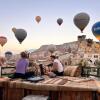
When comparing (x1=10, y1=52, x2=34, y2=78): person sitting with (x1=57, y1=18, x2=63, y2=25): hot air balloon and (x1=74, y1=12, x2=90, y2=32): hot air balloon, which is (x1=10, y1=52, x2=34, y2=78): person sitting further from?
(x1=57, y1=18, x2=63, y2=25): hot air balloon

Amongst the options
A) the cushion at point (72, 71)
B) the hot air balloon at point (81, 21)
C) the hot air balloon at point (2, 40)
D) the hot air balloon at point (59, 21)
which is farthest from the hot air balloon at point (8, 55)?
the cushion at point (72, 71)

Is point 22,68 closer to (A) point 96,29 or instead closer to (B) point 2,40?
(A) point 96,29

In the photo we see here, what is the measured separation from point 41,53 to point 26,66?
8646cm

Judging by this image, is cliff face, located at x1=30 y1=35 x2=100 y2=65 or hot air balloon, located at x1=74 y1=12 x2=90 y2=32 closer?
hot air balloon, located at x1=74 y1=12 x2=90 y2=32

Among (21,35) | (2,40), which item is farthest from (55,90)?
(2,40)

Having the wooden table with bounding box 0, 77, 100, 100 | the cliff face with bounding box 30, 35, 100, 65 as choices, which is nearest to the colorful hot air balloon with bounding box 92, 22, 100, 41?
the wooden table with bounding box 0, 77, 100, 100

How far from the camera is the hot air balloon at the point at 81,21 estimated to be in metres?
27.5

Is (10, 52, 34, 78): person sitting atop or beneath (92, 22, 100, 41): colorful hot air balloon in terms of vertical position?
beneath

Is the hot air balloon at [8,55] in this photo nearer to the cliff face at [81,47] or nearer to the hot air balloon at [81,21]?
the cliff face at [81,47]

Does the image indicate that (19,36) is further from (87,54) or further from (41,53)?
(41,53)

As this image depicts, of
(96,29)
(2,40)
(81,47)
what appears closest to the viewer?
(96,29)

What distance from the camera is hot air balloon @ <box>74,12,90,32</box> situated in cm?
2748

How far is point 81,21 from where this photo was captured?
2744 cm

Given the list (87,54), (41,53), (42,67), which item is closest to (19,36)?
(42,67)
